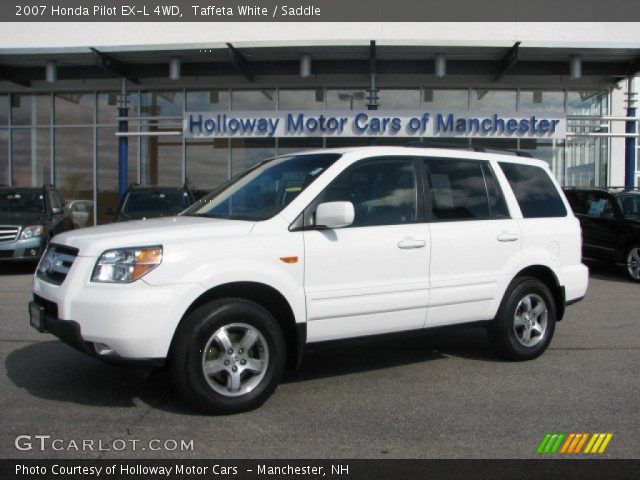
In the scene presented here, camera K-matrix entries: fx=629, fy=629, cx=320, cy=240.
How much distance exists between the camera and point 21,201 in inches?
516

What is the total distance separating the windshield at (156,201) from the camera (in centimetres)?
1226

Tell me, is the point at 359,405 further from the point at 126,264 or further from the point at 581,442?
the point at 126,264

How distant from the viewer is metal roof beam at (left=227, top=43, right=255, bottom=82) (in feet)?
53.7

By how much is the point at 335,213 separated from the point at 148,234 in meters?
1.27

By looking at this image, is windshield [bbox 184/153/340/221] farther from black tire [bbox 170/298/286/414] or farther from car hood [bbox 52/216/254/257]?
black tire [bbox 170/298/286/414]

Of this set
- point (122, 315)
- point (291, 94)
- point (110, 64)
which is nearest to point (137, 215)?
point (110, 64)

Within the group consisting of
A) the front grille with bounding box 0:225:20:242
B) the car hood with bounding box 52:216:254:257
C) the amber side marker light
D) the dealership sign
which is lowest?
the front grille with bounding box 0:225:20:242

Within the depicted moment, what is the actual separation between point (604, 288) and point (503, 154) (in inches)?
231

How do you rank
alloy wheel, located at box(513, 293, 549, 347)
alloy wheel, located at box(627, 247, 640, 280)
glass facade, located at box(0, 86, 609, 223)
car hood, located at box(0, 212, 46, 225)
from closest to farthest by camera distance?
alloy wheel, located at box(513, 293, 549, 347) → alloy wheel, located at box(627, 247, 640, 280) → car hood, located at box(0, 212, 46, 225) → glass facade, located at box(0, 86, 609, 223)
